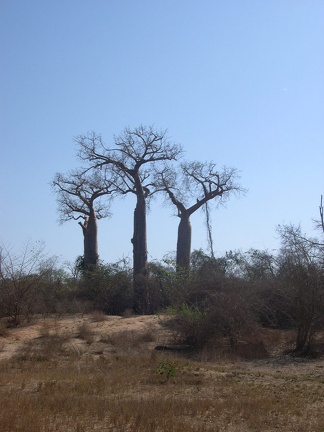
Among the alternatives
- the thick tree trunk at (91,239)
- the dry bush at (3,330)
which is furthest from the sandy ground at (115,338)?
the thick tree trunk at (91,239)

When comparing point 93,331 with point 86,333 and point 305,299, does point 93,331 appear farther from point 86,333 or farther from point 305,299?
point 305,299

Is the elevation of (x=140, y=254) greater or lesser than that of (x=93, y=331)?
greater

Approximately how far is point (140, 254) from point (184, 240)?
10.3ft

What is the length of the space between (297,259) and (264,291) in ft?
8.33

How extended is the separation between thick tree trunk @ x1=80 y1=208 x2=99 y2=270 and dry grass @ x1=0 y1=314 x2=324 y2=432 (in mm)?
15614

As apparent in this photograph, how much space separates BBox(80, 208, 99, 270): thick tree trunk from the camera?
31750mm

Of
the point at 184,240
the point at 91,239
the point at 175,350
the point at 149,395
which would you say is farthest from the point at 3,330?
the point at 91,239

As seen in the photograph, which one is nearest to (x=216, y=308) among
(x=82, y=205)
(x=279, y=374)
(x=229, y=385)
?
(x=279, y=374)

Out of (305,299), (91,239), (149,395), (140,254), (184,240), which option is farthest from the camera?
(91,239)

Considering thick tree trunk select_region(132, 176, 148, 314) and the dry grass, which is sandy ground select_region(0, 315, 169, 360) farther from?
thick tree trunk select_region(132, 176, 148, 314)

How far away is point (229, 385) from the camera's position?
456 inches

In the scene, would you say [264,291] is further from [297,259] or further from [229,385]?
[229,385]

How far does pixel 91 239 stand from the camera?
32250 millimetres

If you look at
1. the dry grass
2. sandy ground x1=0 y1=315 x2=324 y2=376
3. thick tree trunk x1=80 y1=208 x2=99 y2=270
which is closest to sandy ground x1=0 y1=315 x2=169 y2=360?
sandy ground x1=0 y1=315 x2=324 y2=376
